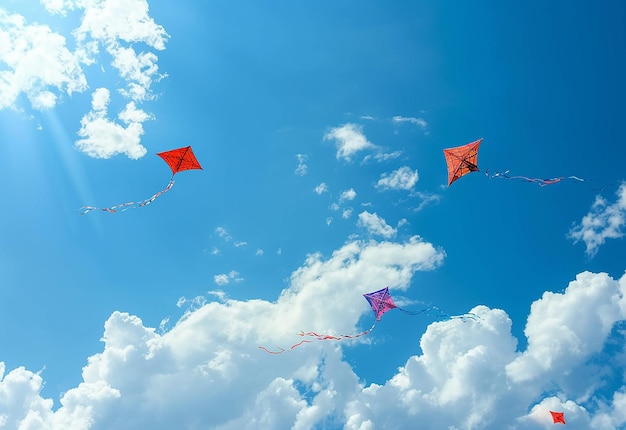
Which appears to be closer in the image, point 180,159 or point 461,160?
point 180,159

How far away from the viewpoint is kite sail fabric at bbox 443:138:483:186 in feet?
161

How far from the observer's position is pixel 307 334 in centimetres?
4538

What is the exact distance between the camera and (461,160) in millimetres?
50406

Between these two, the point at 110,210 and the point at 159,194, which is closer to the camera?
the point at 110,210

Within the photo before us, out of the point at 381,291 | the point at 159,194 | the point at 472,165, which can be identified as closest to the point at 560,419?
the point at 381,291

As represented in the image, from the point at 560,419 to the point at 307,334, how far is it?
1888 inches

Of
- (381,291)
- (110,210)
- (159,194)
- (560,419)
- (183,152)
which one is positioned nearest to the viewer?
(110,210)

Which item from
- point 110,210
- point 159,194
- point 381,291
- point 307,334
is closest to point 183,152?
point 159,194

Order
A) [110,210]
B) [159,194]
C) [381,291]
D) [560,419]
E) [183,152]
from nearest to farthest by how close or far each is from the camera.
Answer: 1. [110,210]
2. [159,194]
3. [183,152]
4. [381,291]
5. [560,419]

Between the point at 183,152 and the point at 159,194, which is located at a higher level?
the point at 183,152

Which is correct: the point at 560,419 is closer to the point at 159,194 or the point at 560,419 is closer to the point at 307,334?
the point at 307,334

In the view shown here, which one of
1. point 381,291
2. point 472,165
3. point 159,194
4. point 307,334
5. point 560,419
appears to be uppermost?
point 472,165

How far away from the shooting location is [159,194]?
147 feet

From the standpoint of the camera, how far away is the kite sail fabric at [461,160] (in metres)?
49.0
